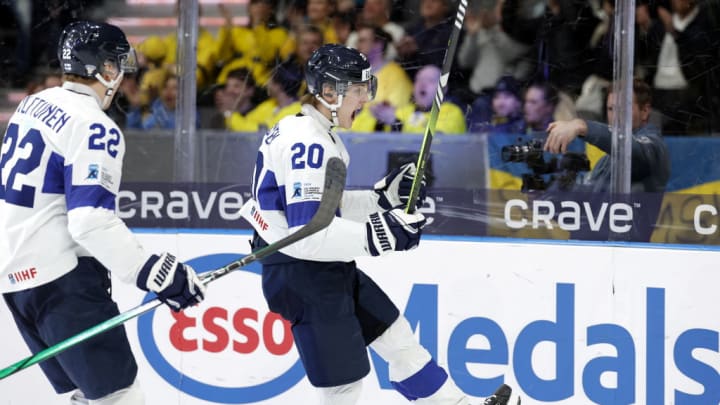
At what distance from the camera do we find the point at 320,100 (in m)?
3.01

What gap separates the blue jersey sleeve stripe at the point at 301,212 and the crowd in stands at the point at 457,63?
1.16 m

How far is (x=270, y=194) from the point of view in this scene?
2.92 metres

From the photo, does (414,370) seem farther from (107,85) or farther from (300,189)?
(107,85)

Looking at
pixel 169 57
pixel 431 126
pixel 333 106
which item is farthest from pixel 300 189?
pixel 169 57

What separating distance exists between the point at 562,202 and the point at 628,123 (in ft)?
1.12

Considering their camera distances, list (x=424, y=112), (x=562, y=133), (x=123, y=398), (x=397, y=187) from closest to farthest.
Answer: (x=123, y=398) < (x=397, y=187) < (x=562, y=133) < (x=424, y=112)

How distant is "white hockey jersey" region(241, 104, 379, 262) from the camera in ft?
9.21

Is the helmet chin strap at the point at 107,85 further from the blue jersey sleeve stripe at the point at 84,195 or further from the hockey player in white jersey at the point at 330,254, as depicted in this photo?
the hockey player in white jersey at the point at 330,254

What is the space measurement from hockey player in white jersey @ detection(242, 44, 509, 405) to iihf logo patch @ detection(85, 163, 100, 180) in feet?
1.55

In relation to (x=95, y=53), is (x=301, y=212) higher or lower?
lower

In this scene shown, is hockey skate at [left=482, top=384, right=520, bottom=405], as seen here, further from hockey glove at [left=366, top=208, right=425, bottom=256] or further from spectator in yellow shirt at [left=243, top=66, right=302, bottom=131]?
spectator in yellow shirt at [left=243, top=66, right=302, bottom=131]

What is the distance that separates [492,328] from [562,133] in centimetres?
70

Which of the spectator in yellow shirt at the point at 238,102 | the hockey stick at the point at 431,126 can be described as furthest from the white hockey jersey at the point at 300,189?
the spectator in yellow shirt at the point at 238,102

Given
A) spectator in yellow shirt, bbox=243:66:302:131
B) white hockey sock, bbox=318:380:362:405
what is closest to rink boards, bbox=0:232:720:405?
spectator in yellow shirt, bbox=243:66:302:131
